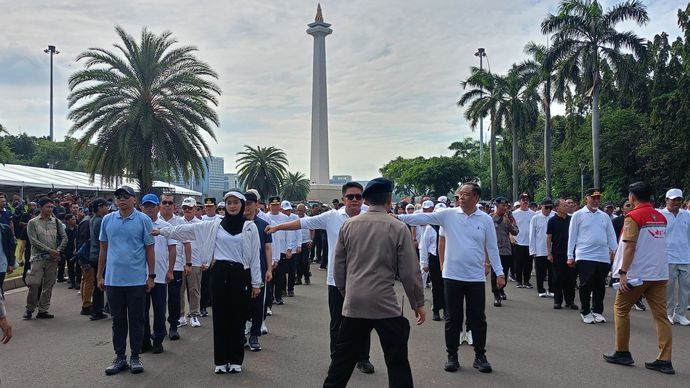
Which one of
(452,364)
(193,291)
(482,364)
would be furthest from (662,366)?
(193,291)

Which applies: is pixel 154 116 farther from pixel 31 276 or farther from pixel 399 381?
pixel 399 381

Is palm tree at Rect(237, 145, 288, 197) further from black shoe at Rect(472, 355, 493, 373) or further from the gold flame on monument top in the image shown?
black shoe at Rect(472, 355, 493, 373)

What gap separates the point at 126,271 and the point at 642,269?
604cm

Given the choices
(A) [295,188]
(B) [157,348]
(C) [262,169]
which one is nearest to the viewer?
(B) [157,348]

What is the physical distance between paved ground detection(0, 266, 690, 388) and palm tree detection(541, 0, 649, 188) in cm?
2337

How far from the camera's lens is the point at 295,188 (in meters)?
66.6

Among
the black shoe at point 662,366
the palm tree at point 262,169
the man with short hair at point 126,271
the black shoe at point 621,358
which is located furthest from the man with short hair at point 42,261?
the palm tree at point 262,169

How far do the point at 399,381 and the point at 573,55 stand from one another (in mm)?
30163

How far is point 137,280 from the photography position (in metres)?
6.31

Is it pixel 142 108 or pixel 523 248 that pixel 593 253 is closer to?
pixel 523 248

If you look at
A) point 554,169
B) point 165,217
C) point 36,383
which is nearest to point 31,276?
point 165,217

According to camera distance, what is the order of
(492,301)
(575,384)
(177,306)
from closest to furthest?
(575,384)
(177,306)
(492,301)

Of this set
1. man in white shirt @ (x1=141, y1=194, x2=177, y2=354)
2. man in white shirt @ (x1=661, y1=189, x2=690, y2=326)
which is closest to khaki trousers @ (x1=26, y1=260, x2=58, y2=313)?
man in white shirt @ (x1=141, y1=194, x2=177, y2=354)

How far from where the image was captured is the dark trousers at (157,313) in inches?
277
